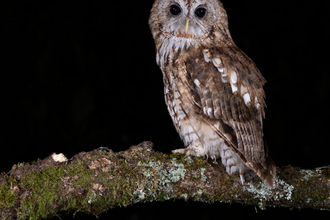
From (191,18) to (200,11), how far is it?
74mm

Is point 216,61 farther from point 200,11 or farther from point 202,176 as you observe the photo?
point 202,176

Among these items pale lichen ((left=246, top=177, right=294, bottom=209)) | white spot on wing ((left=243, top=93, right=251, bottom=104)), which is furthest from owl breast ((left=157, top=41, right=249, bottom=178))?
white spot on wing ((left=243, top=93, right=251, bottom=104))

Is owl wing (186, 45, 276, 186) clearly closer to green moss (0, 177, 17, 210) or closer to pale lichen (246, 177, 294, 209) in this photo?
pale lichen (246, 177, 294, 209)

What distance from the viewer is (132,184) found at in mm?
1523

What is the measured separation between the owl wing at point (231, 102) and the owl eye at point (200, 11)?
0.67ft

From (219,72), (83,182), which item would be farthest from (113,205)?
(219,72)

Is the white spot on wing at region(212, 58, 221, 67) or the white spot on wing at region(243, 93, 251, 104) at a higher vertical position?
the white spot on wing at region(212, 58, 221, 67)

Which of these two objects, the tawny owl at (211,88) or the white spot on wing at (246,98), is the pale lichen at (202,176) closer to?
the tawny owl at (211,88)

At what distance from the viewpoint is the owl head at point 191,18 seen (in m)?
1.77

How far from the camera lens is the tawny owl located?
1.66 m

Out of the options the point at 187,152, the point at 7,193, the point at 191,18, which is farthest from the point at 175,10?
the point at 7,193

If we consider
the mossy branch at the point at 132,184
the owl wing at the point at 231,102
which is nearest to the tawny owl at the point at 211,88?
the owl wing at the point at 231,102

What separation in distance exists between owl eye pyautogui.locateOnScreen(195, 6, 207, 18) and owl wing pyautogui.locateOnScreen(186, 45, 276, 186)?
21 cm

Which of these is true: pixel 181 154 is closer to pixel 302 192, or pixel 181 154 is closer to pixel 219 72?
pixel 219 72
